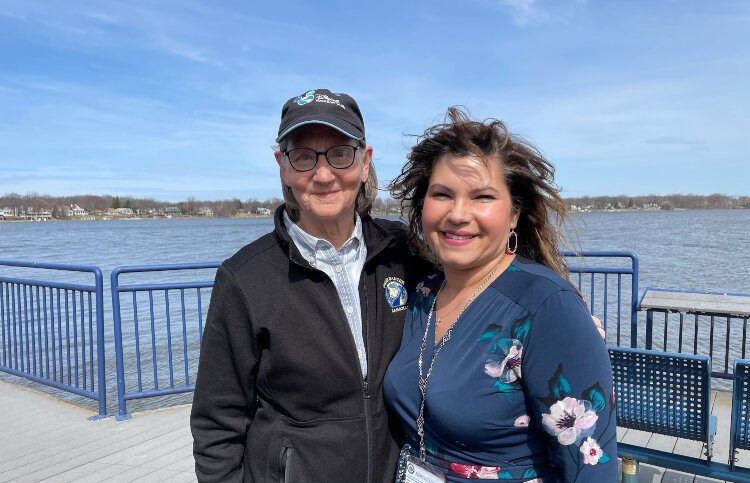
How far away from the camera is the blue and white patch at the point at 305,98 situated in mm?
1757

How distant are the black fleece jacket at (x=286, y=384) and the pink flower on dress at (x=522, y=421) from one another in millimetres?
471

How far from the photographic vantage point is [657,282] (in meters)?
18.9

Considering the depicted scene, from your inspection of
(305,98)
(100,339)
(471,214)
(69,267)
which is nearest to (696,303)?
(471,214)

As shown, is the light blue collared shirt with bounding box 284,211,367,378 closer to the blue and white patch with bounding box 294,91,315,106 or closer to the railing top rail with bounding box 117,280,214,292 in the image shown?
the blue and white patch with bounding box 294,91,315,106

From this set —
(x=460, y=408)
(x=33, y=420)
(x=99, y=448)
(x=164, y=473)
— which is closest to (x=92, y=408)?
(x=33, y=420)

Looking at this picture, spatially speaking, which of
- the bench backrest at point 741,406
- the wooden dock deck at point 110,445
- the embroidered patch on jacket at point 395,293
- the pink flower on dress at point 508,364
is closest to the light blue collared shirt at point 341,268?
the embroidered patch on jacket at point 395,293

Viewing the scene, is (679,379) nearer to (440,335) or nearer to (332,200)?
(440,335)

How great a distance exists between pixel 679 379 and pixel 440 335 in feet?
6.63

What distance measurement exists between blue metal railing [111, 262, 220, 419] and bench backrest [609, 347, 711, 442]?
3720mm

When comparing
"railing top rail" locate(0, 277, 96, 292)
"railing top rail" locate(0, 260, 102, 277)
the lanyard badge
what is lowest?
"railing top rail" locate(0, 277, 96, 292)

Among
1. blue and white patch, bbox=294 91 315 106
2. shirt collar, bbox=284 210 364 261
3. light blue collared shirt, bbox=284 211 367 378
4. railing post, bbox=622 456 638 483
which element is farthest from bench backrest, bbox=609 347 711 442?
blue and white patch, bbox=294 91 315 106

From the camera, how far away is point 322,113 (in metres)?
1.72

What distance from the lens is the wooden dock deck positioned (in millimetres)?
4055

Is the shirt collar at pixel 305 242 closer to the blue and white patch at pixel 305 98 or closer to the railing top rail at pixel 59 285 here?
the blue and white patch at pixel 305 98
